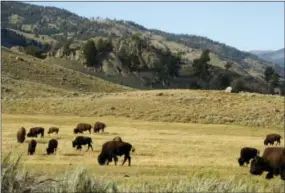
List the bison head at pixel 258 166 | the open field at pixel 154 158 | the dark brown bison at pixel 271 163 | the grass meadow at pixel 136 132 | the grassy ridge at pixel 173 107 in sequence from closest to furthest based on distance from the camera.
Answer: the grass meadow at pixel 136 132
the open field at pixel 154 158
the dark brown bison at pixel 271 163
the bison head at pixel 258 166
the grassy ridge at pixel 173 107

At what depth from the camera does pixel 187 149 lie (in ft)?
120

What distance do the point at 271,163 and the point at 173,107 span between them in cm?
5025

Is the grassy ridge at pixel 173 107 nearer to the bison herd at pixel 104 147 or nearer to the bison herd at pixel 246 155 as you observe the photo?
the bison herd at pixel 104 147

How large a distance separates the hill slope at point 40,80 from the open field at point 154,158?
95.9 ft

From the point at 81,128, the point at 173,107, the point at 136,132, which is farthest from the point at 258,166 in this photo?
the point at 173,107

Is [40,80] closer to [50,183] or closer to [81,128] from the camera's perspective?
[81,128]

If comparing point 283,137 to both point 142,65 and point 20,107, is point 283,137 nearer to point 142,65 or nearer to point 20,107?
point 20,107

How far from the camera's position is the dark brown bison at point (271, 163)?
918 inches

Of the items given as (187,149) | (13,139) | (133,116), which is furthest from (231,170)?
(133,116)

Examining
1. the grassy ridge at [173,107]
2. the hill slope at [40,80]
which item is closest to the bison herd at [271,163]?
the grassy ridge at [173,107]

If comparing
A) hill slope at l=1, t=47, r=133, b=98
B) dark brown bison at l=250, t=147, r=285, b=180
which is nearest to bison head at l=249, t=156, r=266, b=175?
dark brown bison at l=250, t=147, r=285, b=180

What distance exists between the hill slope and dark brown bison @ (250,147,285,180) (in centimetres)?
6386

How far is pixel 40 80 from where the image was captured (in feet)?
343

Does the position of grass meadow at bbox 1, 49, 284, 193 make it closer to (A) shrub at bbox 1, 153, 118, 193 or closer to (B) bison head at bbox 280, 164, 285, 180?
(A) shrub at bbox 1, 153, 118, 193
